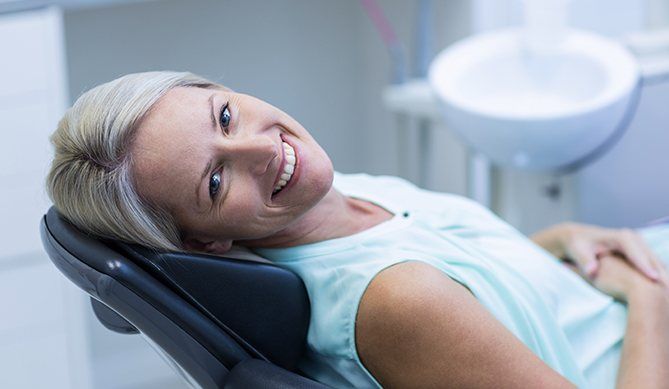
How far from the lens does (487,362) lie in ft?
3.64

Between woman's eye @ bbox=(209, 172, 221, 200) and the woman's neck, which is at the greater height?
woman's eye @ bbox=(209, 172, 221, 200)

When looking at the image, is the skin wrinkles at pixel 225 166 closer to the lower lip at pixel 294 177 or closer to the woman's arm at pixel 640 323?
the lower lip at pixel 294 177

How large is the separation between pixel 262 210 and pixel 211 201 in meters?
0.06

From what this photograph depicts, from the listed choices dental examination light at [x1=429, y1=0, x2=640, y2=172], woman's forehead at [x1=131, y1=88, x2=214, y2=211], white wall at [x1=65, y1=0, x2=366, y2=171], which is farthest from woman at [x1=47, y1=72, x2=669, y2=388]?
white wall at [x1=65, y1=0, x2=366, y2=171]

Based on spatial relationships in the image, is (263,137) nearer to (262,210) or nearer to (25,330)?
(262,210)

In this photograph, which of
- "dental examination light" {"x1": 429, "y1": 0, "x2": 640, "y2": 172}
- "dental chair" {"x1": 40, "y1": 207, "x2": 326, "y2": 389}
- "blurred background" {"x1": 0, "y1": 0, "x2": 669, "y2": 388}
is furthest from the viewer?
"blurred background" {"x1": 0, "y1": 0, "x2": 669, "y2": 388}

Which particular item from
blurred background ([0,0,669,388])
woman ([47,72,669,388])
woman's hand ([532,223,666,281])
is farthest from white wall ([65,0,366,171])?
woman ([47,72,669,388])

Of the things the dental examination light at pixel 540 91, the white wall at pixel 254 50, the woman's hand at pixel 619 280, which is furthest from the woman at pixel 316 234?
the white wall at pixel 254 50

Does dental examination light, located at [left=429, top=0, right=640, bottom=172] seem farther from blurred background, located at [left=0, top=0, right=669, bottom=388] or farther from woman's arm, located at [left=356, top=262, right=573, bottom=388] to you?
woman's arm, located at [left=356, top=262, right=573, bottom=388]

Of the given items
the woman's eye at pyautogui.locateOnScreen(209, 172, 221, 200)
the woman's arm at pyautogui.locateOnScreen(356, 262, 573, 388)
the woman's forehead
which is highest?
the woman's forehead

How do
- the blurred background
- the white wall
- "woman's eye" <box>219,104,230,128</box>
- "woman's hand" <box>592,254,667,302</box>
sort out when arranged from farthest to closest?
1. the white wall
2. the blurred background
3. "woman's hand" <box>592,254,667,302</box>
4. "woman's eye" <box>219,104,230,128</box>

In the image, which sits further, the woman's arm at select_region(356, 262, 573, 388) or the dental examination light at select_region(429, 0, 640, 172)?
the dental examination light at select_region(429, 0, 640, 172)

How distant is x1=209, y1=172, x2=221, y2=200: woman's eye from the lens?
1.16m

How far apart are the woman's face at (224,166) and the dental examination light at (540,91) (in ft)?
2.98
